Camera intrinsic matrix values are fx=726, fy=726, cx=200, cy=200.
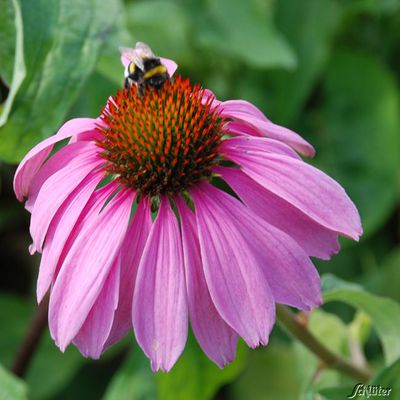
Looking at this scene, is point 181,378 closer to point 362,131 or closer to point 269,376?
point 269,376

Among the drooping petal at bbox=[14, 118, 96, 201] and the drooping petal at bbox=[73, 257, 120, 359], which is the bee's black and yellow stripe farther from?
the drooping petal at bbox=[73, 257, 120, 359]

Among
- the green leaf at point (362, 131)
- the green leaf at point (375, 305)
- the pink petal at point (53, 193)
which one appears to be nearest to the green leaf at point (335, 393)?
the green leaf at point (375, 305)

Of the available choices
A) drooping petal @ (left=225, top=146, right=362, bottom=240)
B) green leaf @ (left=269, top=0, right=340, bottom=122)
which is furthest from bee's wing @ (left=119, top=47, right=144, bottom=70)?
green leaf @ (left=269, top=0, right=340, bottom=122)

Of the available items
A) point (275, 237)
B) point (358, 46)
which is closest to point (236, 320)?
point (275, 237)

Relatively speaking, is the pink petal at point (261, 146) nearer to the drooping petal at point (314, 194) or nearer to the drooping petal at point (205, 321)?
the drooping petal at point (314, 194)

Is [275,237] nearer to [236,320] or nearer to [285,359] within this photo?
[236,320]
